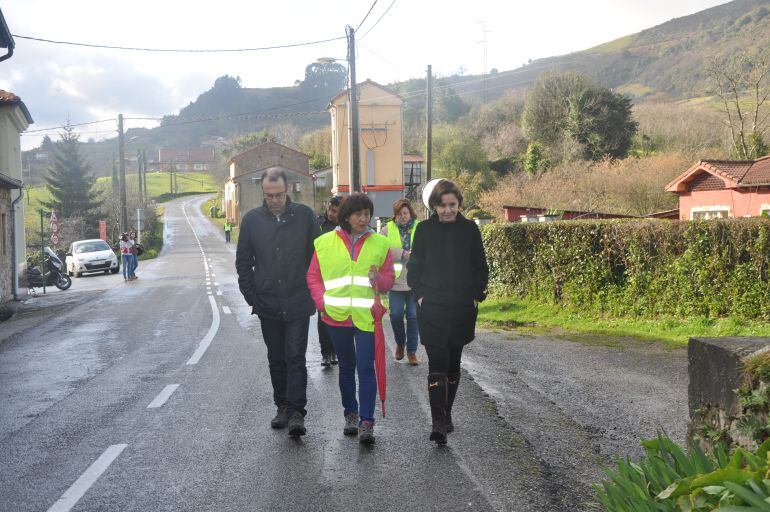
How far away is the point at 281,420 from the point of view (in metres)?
6.22

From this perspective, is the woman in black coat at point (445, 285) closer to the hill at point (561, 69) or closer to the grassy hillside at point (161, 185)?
the hill at point (561, 69)

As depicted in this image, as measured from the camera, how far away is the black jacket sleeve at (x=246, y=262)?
243 inches

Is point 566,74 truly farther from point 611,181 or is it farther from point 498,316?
point 498,316

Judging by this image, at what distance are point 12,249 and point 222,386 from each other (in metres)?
18.6

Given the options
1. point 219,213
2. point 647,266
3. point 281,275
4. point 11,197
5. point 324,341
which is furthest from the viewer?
point 219,213

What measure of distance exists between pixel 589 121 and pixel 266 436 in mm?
46522

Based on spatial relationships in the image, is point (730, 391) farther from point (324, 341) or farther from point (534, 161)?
point (534, 161)

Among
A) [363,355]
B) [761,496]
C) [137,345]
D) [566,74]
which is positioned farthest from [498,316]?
[566,74]

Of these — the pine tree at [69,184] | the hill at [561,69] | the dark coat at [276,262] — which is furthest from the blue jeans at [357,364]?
the hill at [561,69]

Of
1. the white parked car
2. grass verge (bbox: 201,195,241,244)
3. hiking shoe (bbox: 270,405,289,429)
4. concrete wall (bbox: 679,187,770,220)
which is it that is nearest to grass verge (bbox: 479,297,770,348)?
hiking shoe (bbox: 270,405,289,429)

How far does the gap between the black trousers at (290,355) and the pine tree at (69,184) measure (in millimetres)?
69866

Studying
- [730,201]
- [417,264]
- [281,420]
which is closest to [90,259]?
[730,201]

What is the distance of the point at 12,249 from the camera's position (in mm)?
23875

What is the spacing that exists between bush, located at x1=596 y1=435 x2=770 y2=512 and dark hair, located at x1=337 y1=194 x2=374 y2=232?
117 inches
